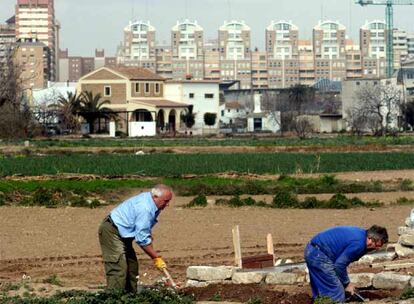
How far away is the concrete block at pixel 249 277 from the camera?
17.5 meters

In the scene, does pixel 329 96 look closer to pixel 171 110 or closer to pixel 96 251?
pixel 171 110

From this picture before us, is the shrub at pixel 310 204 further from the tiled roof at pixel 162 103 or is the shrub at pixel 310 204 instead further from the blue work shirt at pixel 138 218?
the tiled roof at pixel 162 103

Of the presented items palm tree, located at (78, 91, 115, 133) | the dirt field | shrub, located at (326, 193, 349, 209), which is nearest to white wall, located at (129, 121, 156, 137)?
palm tree, located at (78, 91, 115, 133)

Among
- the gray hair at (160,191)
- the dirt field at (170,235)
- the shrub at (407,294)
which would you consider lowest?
the dirt field at (170,235)

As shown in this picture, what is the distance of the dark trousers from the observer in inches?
595

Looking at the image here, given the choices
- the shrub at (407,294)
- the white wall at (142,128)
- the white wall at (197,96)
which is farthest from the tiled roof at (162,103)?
the shrub at (407,294)

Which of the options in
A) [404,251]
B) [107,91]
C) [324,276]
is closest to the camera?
[324,276]

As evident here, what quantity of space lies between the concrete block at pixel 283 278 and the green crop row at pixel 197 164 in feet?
94.2

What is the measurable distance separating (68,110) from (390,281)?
89.9 meters

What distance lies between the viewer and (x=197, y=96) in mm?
121562

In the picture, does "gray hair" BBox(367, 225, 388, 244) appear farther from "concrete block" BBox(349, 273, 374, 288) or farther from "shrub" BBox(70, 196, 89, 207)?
"shrub" BBox(70, 196, 89, 207)

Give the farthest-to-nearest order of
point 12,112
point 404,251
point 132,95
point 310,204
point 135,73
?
point 135,73
point 132,95
point 12,112
point 310,204
point 404,251

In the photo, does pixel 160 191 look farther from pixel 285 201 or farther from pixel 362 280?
pixel 285 201

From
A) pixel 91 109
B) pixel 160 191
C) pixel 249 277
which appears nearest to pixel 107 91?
pixel 91 109
